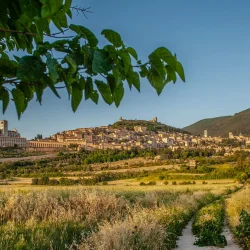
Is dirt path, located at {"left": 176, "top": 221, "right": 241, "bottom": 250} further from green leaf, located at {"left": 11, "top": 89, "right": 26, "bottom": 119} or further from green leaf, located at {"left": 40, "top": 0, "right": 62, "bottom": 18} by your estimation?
green leaf, located at {"left": 40, "top": 0, "right": 62, "bottom": 18}

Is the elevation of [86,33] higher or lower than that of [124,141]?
lower

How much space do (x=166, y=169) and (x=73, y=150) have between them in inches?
1225

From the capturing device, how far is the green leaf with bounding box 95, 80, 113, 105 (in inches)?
51.4

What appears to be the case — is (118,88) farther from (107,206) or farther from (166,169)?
(166,169)

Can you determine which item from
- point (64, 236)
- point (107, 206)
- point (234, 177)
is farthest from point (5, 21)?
point (234, 177)

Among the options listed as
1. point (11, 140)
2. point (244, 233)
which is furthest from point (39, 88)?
point (11, 140)

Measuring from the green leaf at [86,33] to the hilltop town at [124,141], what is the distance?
224ft

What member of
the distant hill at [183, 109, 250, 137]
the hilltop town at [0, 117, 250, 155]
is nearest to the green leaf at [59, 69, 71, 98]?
the hilltop town at [0, 117, 250, 155]

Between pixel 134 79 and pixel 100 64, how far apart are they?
0.28 m

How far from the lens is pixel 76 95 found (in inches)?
51.1

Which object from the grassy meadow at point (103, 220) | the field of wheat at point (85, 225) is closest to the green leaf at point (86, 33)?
the field of wheat at point (85, 225)

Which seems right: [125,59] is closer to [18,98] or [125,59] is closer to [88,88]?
[88,88]

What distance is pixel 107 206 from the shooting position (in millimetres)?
10734

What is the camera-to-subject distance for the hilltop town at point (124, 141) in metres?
82.8
